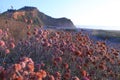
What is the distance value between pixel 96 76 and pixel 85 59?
502mm

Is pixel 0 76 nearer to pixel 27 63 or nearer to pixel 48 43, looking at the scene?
pixel 27 63

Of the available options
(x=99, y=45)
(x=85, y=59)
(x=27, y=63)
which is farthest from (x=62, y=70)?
(x=27, y=63)

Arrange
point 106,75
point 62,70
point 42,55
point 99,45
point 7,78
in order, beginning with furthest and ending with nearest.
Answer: point 99,45
point 42,55
point 106,75
point 62,70
point 7,78

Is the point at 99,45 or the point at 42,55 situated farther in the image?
the point at 99,45

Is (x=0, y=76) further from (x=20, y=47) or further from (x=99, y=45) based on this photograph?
(x=99, y=45)

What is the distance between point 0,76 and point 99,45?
278 inches

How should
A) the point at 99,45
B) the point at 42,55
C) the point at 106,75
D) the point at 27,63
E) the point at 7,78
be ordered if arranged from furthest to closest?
the point at 99,45 < the point at 42,55 < the point at 106,75 < the point at 27,63 < the point at 7,78

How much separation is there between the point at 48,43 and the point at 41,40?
846mm

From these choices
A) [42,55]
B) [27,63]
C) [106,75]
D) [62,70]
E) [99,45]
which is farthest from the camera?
[99,45]

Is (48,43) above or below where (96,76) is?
above

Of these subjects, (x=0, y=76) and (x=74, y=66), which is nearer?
(x=0, y=76)

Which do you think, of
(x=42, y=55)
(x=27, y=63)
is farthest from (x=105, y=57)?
(x=27, y=63)

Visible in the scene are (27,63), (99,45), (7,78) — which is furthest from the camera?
(99,45)

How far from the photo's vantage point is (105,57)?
10406mm
